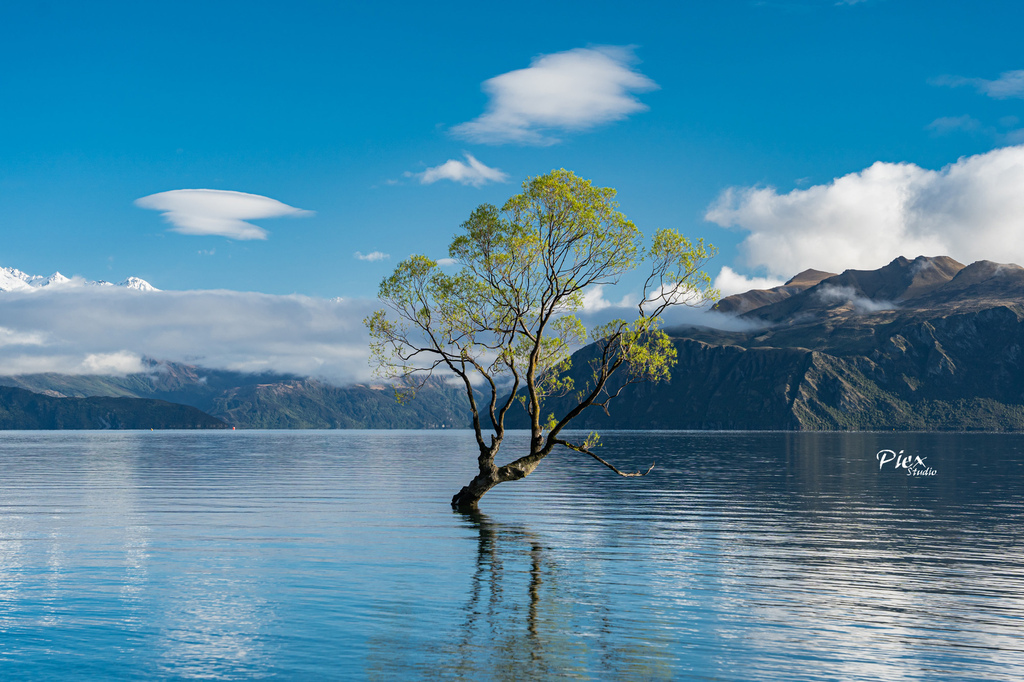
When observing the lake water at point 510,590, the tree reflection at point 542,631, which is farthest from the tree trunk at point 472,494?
the tree reflection at point 542,631

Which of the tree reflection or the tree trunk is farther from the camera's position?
Answer: the tree trunk

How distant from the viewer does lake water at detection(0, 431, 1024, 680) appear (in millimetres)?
20359

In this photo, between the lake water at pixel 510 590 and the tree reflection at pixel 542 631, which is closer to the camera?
the tree reflection at pixel 542 631

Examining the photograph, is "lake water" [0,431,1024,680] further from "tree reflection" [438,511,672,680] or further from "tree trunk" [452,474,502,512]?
"tree trunk" [452,474,502,512]

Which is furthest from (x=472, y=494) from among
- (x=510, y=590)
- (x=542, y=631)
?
(x=542, y=631)

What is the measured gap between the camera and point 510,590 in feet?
96.0

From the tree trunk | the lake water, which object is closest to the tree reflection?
the lake water

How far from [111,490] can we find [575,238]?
55099 mm

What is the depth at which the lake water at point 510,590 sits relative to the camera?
2036 centimetres

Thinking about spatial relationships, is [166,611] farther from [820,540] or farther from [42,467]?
[42,467]

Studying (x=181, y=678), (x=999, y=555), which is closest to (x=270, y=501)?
(x=181, y=678)

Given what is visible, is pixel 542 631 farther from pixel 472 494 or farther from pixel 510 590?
pixel 472 494

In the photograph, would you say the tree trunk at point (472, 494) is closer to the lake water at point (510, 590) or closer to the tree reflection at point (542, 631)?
the lake water at point (510, 590)

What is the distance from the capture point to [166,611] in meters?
25.5
